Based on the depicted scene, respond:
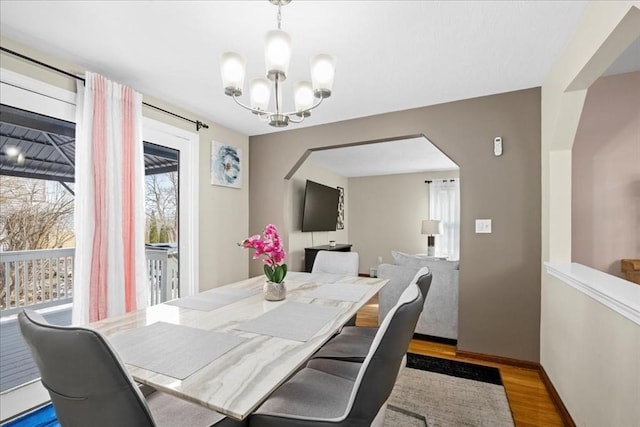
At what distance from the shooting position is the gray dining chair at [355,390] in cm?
86

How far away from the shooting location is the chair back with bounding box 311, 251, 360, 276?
2.47 metres

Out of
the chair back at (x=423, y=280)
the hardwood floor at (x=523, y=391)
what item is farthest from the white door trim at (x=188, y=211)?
the chair back at (x=423, y=280)

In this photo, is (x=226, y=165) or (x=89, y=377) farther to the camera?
(x=226, y=165)

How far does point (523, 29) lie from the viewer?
1680 mm

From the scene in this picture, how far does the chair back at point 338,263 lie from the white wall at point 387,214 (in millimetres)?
4279

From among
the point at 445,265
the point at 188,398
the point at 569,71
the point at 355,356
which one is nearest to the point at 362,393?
the point at 188,398

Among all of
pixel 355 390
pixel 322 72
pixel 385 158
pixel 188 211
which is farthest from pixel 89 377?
pixel 385 158

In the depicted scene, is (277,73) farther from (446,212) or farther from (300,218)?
(446,212)

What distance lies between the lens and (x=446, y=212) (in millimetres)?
6168

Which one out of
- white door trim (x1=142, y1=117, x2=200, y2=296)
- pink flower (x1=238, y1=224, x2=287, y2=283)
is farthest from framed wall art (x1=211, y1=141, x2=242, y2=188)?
pink flower (x1=238, y1=224, x2=287, y2=283)

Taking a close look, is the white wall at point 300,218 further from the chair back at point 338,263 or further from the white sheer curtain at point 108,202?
the white sheer curtain at point 108,202

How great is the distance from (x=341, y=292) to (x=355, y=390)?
0.92 metres

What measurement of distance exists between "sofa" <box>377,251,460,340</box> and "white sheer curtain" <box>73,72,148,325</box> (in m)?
2.27

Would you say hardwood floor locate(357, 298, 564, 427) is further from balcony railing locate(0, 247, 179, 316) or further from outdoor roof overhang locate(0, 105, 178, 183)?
outdoor roof overhang locate(0, 105, 178, 183)
